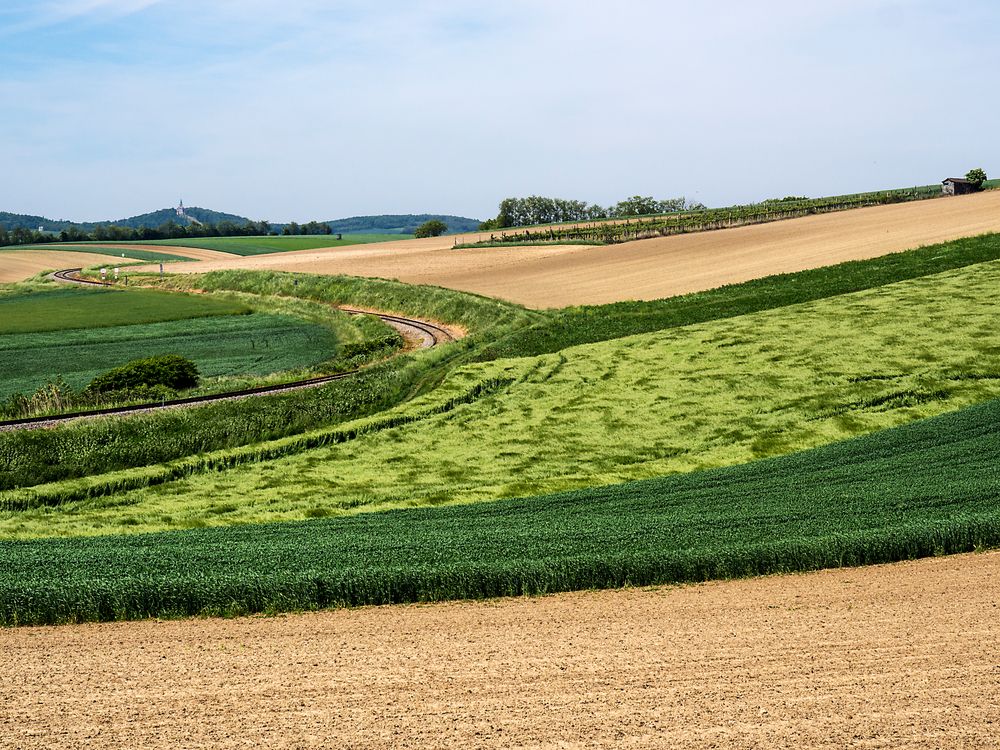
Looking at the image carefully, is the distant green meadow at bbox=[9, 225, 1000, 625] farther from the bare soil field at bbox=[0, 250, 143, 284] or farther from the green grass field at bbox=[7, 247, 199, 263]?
the green grass field at bbox=[7, 247, 199, 263]

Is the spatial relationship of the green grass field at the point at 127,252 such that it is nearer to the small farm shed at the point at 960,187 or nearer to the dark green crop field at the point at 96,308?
the dark green crop field at the point at 96,308

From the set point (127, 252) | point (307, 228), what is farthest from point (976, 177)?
point (307, 228)

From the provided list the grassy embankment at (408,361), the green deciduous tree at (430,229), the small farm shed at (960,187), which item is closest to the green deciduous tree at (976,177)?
the small farm shed at (960,187)

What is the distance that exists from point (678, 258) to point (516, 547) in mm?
58407

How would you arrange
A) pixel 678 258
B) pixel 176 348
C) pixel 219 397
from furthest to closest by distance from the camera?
pixel 678 258, pixel 176 348, pixel 219 397

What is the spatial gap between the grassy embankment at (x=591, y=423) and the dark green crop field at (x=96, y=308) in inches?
1397

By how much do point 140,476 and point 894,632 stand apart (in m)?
18.7

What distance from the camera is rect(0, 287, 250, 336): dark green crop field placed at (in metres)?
60.1

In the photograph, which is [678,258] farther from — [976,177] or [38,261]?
[38,261]

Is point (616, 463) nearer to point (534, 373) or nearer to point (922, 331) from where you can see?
point (534, 373)

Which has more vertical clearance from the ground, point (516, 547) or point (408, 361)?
point (408, 361)

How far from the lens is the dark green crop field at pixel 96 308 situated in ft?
197

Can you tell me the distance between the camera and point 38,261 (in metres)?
117

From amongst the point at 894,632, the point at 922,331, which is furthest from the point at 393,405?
the point at 894,632
